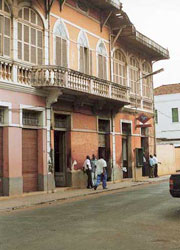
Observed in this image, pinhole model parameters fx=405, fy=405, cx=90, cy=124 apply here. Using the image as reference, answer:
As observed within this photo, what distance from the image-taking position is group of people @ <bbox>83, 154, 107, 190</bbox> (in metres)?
20.3

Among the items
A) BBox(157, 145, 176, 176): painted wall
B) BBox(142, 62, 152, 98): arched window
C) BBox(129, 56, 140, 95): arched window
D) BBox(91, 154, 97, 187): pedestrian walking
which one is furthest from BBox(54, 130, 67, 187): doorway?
BBox(157, 145, 176, 176): painted wall

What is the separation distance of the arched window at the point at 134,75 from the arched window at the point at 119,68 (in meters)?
1.01

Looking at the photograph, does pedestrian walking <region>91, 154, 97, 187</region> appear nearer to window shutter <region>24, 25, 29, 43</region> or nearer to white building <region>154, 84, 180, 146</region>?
window shutter <region>24, 25, 29, 43</region>

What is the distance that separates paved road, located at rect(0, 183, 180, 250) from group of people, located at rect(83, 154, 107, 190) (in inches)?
269

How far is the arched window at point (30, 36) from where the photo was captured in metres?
18.2

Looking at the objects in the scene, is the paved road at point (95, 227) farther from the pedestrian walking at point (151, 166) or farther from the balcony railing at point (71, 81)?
the pedestrian walking at point (151, 166)

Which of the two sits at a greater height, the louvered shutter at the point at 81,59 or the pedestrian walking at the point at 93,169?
the louvered shutter at the point at 81,59

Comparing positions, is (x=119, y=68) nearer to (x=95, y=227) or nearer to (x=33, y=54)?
(x=33, y=54)

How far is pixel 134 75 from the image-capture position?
28703mm

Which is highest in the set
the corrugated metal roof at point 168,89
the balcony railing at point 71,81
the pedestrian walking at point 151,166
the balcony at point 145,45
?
the balcony at point 145,45

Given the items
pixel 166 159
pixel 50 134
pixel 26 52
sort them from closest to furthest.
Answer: pixel 26 52 < pixel 50 134 < pixel 166 159

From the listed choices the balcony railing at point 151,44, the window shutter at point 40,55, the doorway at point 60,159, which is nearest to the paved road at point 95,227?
the doorway at point 60,159

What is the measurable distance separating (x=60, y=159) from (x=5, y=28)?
7.26m

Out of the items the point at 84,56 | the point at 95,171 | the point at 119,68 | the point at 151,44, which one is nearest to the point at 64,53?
the point at 84,56
